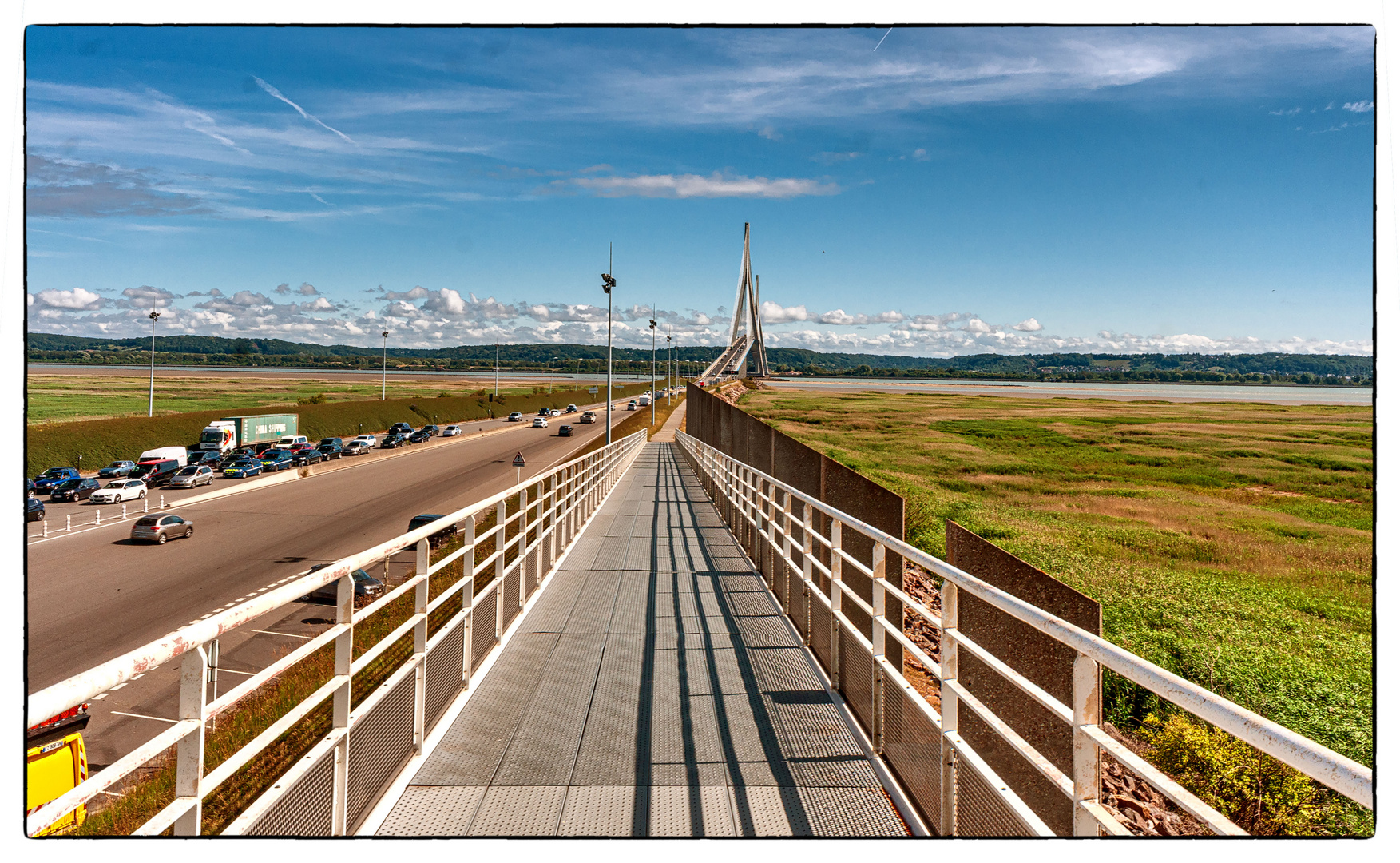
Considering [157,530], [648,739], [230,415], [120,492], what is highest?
[230,415]

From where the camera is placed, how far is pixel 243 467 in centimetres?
4125

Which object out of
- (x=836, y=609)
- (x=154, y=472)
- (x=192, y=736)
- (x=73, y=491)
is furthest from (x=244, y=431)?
(x=192, y=736)

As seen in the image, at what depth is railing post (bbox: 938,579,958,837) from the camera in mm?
2938

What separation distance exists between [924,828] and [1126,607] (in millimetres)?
10429

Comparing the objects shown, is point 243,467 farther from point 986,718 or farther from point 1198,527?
point 986,718

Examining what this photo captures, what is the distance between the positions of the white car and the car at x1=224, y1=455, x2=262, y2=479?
24.7 ft

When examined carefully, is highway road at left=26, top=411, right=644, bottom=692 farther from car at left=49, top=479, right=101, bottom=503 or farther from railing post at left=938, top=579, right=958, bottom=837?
railing post at left=938, top=579, right=958, bottom=837

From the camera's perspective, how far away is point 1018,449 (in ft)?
122

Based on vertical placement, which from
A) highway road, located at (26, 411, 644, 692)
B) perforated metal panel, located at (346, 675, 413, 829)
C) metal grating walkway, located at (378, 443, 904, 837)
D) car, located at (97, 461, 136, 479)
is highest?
perforated metal panel, located at (346, 675, 413, 829)

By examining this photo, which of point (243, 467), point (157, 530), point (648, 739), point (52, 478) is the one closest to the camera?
point (648, 739)

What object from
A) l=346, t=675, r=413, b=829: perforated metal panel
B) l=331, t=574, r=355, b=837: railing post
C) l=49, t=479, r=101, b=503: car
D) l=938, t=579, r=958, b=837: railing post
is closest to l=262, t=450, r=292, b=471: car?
l=49, t=479, r=101, b=503: car

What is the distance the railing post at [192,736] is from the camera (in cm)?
184

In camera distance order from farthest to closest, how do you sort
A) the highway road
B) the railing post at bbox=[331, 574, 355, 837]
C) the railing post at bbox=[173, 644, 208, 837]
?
the highway road
the railing post at bbox=[331, 574, 355, 837]
the railing post at bbox=[173, 644, 208, 837]

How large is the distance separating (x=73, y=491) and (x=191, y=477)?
4.91 meters
